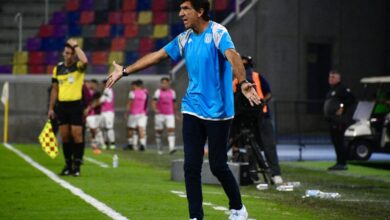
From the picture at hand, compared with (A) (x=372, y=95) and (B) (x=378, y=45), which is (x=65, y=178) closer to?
(A) (x=372, y=95)

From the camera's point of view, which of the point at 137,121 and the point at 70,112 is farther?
the point at 137,121

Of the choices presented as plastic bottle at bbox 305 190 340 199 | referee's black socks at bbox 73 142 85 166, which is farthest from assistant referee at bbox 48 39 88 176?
plastic bottle at bbox 305 190 340 199

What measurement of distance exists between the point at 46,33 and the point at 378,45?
11.0 meters

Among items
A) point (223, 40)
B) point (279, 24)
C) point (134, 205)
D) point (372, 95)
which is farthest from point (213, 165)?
point (279, 24)

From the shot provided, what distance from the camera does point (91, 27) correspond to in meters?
34.6

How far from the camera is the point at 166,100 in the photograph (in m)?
29.4

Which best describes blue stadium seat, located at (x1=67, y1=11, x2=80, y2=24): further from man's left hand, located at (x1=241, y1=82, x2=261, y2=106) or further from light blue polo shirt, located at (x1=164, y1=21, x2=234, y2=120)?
man's left hand, located at (x1=241, y1=82, x2=261, y2=106)

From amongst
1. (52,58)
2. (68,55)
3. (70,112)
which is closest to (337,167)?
(70,112)

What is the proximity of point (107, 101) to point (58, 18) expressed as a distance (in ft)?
18.4

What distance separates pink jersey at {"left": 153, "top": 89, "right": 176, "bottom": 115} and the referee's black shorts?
497 inches

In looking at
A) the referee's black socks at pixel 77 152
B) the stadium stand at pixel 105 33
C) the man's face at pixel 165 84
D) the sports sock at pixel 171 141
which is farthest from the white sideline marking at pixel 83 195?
the stadium stand at pixel 105 33

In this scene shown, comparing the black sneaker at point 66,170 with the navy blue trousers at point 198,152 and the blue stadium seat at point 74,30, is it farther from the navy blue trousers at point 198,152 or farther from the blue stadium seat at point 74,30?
the blue stadium seat at point 74,30

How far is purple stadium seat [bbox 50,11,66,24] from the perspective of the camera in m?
34.9

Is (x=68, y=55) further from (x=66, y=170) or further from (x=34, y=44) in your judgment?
(x=34, y=44)
